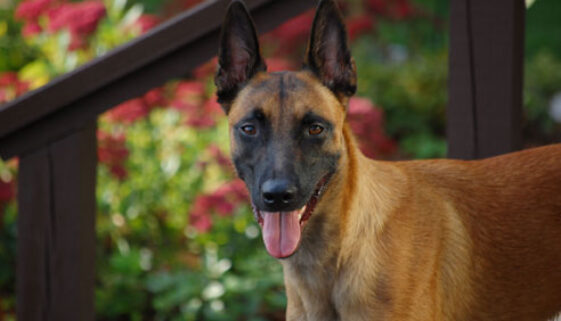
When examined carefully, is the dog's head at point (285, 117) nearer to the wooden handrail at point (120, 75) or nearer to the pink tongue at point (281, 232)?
the pink tongue at point (281, 232)

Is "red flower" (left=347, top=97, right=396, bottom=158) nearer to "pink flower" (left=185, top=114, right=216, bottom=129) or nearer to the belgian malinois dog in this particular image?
"pink flower" (left=185, top=114, right=216, bottom=129)

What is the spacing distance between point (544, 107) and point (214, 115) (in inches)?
195

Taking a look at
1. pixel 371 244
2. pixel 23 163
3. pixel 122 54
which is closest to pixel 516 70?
pixel 371 244

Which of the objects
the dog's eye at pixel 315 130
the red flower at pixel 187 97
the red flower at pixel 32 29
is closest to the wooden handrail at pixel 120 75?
the dog's eye at pixel 315 130

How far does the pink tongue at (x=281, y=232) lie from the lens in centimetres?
229

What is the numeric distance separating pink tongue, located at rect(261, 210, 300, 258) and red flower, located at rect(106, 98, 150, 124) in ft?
8.53

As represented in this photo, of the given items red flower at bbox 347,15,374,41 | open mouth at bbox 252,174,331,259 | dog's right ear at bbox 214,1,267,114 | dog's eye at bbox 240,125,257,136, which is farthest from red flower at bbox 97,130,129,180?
red flower at bbox 347,15,374,41

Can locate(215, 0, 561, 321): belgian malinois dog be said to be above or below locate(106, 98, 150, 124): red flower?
below

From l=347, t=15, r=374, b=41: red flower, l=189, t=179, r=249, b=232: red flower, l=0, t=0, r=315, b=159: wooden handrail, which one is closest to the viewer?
l=0, t=0, r=315, b=159: wooden handrail

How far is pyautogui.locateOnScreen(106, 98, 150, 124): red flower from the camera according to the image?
4.72 metres

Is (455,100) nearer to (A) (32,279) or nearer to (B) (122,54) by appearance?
(B) (122,54)

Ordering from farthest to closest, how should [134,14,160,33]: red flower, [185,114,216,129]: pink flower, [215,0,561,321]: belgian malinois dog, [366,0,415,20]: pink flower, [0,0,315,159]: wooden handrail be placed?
1. [366,0,415,20]: pink flower
2. [134,14,160,33]: red flower
3. [185,114,216,129]: pink flower
4. [0,0,315,159]: wooden handrail
5. [215,0,561,321]: belgian malinois dog

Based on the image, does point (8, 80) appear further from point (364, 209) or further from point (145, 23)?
point (364, 209)

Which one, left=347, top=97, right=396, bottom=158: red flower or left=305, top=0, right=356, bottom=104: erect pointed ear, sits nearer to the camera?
left=305, top=0, right=356, bottom=104: erect pointed ear
